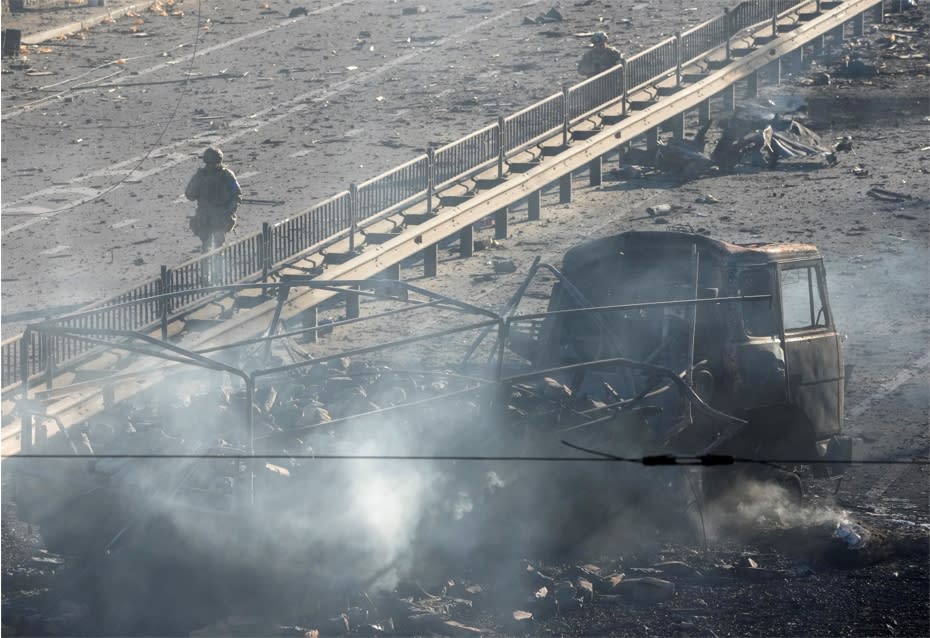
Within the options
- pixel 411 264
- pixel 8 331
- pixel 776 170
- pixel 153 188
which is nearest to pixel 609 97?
pixel 776 170

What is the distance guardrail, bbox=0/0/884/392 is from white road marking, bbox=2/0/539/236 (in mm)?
5732

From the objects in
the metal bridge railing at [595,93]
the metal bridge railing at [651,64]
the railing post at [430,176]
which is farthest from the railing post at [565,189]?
the railing post at [430,176]

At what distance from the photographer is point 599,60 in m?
22.8

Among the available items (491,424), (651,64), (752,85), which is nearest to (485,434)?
(491,424)

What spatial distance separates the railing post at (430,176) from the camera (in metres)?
18.2

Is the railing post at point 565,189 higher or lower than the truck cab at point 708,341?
lower

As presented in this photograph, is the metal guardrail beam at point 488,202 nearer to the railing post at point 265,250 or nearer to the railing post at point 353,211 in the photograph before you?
the railing post at point 353,211

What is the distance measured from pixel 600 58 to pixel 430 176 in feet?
18.7

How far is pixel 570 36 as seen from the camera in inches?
1206

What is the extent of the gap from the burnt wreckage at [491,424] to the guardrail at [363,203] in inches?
45.8

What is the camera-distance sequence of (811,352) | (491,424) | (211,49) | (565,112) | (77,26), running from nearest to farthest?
(491,424) < (811,352) < (565,112) < (211,49) < (77,26)

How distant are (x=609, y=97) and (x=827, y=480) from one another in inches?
453

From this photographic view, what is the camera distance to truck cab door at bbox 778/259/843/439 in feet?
37.2

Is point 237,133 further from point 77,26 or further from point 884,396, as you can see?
point 884,396
